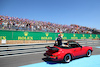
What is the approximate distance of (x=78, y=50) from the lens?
6.39 meters

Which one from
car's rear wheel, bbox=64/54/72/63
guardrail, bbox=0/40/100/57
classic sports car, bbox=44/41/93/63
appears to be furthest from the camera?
guardrail, bbox=0/40/100/57

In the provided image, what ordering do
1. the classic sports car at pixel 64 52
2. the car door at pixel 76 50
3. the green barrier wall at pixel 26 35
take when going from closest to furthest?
1. the classic sports car at pixel 64 52
2. the car door at pixel 76 50
3. the green barrier wall at pixel 26 35

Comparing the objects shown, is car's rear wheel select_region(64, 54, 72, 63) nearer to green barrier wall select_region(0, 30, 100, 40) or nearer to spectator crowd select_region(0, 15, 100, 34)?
green barrier wall select_region(0, 30, 100, 40)

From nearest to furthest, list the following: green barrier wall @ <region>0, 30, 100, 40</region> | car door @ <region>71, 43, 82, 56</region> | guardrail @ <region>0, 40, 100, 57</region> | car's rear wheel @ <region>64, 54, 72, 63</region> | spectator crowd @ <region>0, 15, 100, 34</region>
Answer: car's rear wheel @ <region>64, 54, 72, 63</region>
car door @ <region>71, 43, 82, 56</region>
guardrail @ <region>0, 40, 100, 57</region>
green barrier wall @ <region>0, 30, 100, 40</region>
spectator crowd @ <region>0, 15, 100, 34</region>

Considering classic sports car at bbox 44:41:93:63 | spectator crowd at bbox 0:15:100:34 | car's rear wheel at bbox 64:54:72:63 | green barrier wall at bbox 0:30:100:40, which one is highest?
spectator crowd at bbox 0:15:100:34

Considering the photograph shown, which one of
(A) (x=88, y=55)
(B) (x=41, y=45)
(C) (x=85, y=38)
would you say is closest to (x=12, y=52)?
(B) (x=41, y=45)

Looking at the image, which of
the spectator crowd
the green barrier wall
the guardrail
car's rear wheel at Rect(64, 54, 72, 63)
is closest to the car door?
car's rear wheel at Rect(64, 54, 72, 63)

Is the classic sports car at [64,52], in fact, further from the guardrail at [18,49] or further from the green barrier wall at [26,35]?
the green barrier wall at [26,35]

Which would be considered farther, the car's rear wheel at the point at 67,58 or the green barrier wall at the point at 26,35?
the green barrier wall at the point at 26,35

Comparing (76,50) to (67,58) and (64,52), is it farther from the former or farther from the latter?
(64,52)

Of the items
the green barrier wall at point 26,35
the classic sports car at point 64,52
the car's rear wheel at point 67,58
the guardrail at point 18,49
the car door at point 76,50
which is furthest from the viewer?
the green barrier wall at point 26,35

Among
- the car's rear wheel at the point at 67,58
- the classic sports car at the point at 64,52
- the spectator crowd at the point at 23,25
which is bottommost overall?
the car's rear wheel at the point at 67,58

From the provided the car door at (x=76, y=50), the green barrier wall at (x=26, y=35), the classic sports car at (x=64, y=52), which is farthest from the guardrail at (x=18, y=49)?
the green barrier wall at (x=26, y=35)

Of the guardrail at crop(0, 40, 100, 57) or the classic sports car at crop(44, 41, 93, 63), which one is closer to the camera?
the classic sports car at crop(44, 41, 93, 63)
